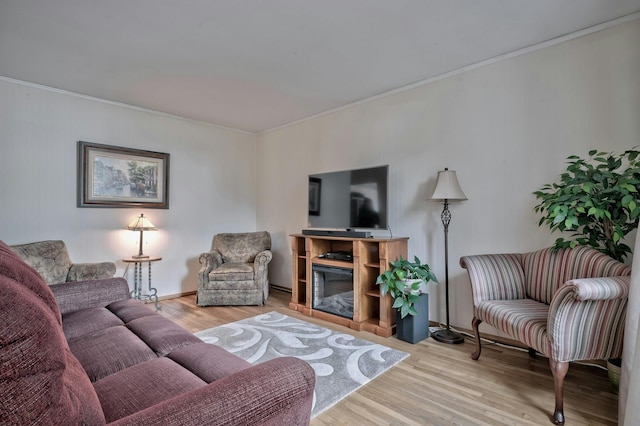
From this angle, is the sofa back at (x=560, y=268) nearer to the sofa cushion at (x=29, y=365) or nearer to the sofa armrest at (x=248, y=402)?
the sofa armrest at (x=248, y=402)

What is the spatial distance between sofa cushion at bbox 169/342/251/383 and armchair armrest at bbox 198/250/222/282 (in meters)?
2.46

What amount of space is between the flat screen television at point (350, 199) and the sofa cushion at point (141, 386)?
7.69ft

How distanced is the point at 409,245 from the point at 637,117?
6.54ft

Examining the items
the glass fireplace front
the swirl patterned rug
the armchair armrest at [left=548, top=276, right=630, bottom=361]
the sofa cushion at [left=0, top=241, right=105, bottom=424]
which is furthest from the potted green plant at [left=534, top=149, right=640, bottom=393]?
the sofa cushion at [left=0, top=241, right=105, bottom=424]

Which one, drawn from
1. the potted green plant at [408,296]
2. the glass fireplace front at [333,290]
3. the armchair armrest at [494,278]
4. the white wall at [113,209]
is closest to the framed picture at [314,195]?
the glass fireplace front at [333,290]

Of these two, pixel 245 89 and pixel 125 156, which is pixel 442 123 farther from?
pixel 125 156

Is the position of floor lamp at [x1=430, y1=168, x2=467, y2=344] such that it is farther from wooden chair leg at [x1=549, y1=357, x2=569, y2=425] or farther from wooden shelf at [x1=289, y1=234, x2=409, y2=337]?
wooden chair leg at [x1=549, y1=357, x2=569, y2=425]

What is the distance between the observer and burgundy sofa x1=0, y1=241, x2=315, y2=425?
56cm

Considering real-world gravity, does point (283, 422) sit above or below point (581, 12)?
below

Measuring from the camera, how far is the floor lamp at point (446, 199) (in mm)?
2844

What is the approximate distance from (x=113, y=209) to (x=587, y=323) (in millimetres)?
4588

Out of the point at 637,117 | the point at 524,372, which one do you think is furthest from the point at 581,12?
the point at 524,372

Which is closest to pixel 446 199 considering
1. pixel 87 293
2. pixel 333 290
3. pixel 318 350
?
pixel 333 290

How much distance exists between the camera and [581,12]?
2.25 metres
